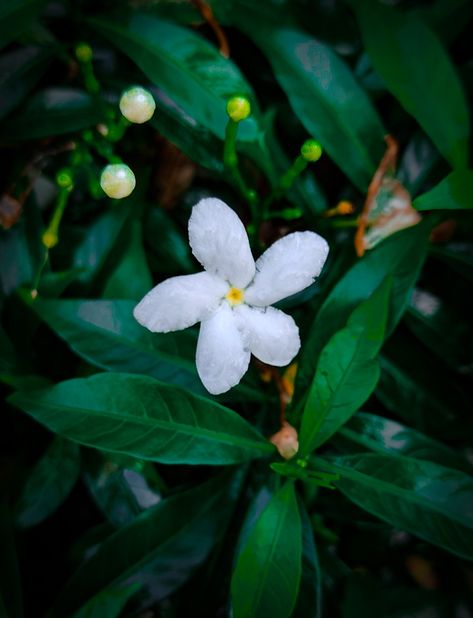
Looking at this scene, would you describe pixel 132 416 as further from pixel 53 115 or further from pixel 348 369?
pixel 53 115

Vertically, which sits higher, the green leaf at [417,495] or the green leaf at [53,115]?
the green leaf at [53,115]

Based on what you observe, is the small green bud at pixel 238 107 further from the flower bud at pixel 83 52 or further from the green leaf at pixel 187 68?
the flower bud at pixel 83 52

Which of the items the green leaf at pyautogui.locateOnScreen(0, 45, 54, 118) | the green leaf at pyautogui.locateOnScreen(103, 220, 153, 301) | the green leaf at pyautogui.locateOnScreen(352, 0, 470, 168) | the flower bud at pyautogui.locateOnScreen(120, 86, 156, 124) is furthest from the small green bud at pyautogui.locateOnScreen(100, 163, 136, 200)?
the green leaf at pyautogui.locateOnScreen(352, 0, 470, 168)

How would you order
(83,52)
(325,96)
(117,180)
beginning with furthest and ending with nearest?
(325,96), (83,52), (117,180)

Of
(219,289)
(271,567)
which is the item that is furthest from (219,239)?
(271,567)

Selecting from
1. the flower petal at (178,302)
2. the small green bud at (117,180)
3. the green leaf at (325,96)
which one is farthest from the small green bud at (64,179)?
the green leaf at (325,96)

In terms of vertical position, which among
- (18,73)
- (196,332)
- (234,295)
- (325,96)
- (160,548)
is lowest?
(160,548)

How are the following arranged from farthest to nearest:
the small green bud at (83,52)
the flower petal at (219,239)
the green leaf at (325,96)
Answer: the green leaf at (325,96)
the small green bud at (83,52)
the flower petal at (219,239)
